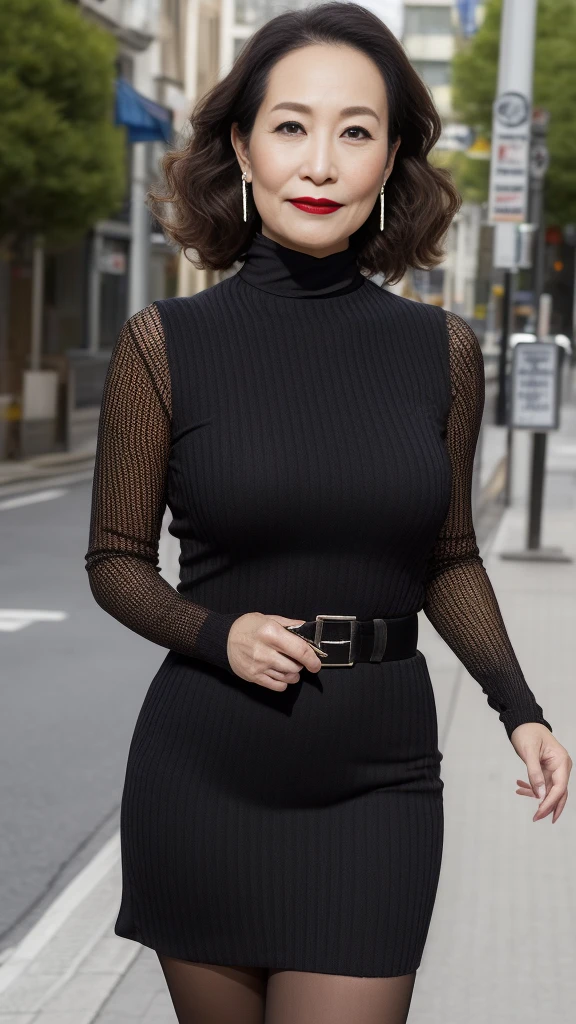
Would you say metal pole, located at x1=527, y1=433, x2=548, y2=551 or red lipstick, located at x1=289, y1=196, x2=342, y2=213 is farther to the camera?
metal pole, located at x1=527, y1=433, x2=548, y2=551

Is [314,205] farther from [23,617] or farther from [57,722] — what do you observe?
[23,617]

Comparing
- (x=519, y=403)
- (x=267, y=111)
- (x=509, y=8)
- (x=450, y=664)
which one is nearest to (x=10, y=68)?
(x=509, y=8)

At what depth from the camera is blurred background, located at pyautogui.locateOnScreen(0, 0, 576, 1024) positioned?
15.2ft

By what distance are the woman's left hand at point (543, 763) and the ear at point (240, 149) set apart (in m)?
0.86

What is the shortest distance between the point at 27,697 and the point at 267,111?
6115 mm

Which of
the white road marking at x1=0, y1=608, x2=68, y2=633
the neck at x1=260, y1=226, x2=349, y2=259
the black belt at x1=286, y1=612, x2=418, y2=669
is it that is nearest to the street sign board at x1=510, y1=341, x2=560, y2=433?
the white road marking at x1=0, y1=608, x2=68, y2=633

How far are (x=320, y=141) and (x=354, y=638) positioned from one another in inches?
25.5

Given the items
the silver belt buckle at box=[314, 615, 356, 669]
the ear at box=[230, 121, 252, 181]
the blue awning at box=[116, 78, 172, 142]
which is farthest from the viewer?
the blue awning at box=[116, 78, 172, 142]

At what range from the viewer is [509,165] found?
14891 millimetres

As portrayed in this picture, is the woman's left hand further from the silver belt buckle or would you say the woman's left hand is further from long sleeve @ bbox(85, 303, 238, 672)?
long sleeve @ bbox(85, 303, 238, 672)

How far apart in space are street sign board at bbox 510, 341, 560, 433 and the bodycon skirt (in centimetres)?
1123

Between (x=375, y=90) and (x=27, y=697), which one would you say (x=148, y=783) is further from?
(x=27, y=697)

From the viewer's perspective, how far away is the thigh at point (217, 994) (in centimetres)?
243

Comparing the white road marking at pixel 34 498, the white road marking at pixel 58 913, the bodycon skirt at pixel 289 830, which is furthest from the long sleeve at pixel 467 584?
the white road marking at pixel 34 498
